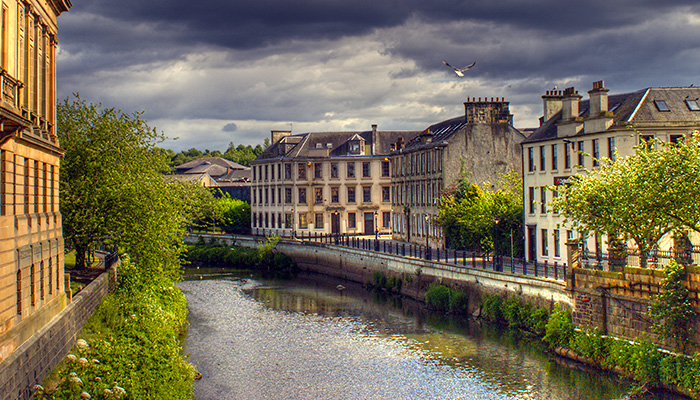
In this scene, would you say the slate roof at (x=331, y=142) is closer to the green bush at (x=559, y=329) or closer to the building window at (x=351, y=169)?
the building window at (x=351, y=169)

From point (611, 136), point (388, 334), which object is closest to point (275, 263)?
point (388, 334)

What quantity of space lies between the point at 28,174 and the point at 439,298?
24091 millimetres

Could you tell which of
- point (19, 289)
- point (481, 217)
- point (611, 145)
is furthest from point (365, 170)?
point (19, 289)

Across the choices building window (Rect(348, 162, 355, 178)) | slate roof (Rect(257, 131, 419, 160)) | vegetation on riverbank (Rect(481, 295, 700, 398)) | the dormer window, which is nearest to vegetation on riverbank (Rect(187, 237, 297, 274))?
slate roof (Rect(257, 131, 419, 160))

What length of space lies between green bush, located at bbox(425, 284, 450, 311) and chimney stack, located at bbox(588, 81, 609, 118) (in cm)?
1221

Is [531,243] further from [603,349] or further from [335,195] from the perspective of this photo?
[335,195]

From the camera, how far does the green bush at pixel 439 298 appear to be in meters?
40.0

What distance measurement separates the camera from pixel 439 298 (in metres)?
40.3

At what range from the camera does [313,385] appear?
26.8 metres

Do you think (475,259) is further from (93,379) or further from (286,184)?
(286,184)

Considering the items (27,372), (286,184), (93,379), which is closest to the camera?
(27,372)

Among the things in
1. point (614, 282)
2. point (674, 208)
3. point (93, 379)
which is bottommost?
point (93, 379)

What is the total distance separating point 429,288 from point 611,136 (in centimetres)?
1309

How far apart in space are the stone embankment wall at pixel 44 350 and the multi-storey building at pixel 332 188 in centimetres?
4754
